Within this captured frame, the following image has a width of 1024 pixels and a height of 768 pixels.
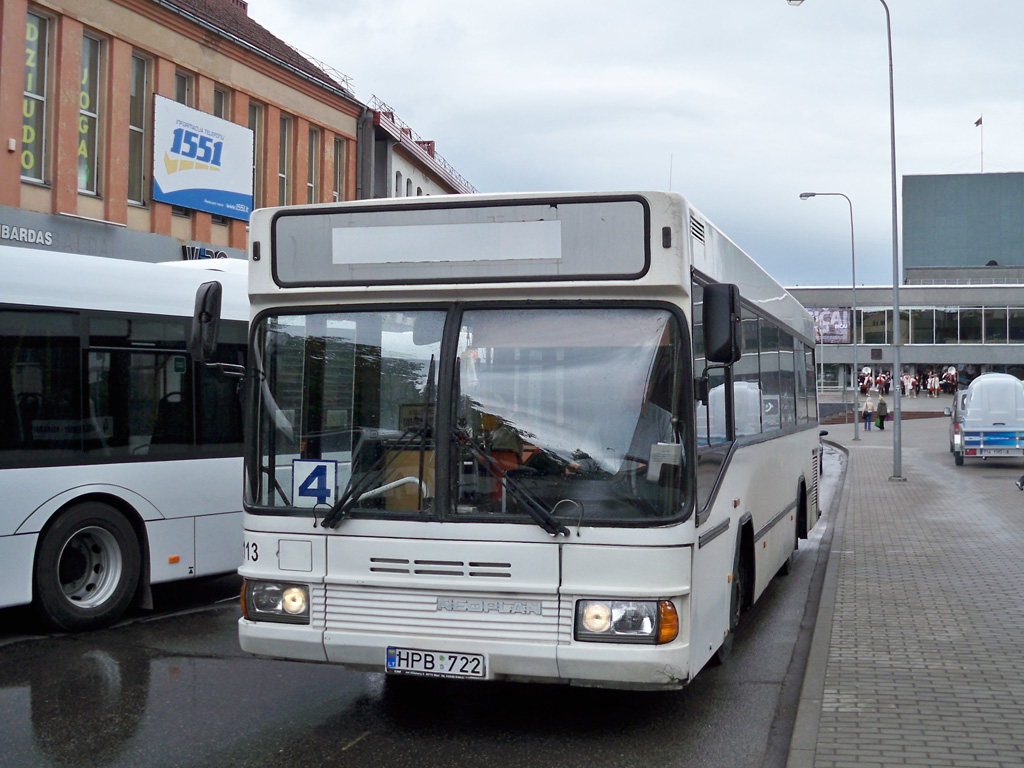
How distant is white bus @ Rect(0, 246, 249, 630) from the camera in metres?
8.17

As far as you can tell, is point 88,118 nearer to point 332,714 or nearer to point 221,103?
point 221,103

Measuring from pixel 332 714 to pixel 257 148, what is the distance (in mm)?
24441

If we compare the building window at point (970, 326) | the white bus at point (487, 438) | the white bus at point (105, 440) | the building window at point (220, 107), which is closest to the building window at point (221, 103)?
the building window at point (220, 107)

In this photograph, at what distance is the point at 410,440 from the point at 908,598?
618cm

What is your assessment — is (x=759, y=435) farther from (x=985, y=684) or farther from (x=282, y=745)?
(x=282, y=745)

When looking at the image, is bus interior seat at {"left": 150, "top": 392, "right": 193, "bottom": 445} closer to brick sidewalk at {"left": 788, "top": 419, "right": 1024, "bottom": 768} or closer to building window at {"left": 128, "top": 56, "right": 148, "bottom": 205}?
brick sidewalk at {"left": 788, "top": 419, "right": 1024, "bottom": 768}

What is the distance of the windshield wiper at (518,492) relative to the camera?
5395mm


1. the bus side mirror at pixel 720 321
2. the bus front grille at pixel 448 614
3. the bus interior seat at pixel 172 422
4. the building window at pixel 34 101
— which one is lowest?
the bus front grille at pixel 448 614

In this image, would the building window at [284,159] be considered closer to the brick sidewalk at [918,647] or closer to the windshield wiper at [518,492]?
the brick sidewalk at [918,647]

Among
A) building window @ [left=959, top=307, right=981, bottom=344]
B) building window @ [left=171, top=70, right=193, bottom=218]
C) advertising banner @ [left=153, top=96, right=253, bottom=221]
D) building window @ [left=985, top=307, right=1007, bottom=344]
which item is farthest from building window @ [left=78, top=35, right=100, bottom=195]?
building window @ [left=985, top=307, right=1007, bottom=344]

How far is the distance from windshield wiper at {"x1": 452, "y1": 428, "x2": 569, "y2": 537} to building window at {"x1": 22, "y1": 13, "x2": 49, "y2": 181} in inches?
702

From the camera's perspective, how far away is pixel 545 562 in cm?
543

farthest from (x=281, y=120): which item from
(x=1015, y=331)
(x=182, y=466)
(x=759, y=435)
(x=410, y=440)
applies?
(x=1015, y=331)

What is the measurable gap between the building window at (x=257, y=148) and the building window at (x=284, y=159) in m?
0.90
